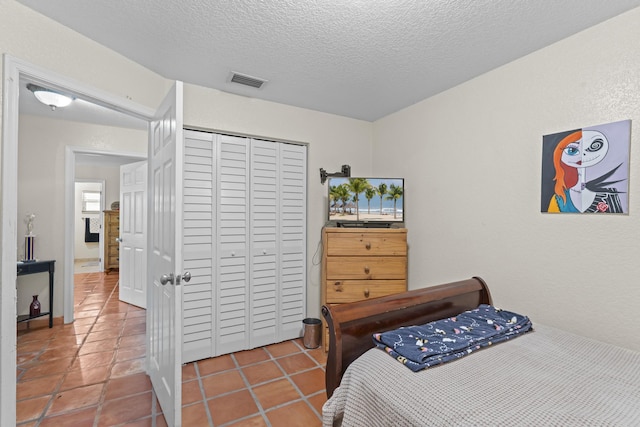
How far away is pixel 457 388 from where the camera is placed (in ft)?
3.73

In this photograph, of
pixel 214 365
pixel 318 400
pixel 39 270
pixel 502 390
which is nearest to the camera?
pixel 502 390

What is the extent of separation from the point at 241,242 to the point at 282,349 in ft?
3.59

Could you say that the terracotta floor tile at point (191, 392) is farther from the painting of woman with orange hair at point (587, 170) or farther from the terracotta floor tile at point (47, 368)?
the painting of woman with orange hair at point (587, 170)

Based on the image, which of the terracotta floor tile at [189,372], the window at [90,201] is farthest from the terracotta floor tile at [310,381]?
the window at [90,201]

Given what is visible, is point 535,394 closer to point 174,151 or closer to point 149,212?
point 174,151

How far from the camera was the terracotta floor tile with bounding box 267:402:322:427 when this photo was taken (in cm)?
184

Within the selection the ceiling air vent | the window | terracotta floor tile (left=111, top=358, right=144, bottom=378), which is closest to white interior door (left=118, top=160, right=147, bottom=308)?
terracotta floor tile (left=111, top=358, right=144, bottom=378)

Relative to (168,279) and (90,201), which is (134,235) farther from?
(90,201)

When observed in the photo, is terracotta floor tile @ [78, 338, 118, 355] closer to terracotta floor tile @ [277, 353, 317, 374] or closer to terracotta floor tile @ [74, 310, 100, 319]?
terracotta floor tile @ [74, 310, 100, 319]

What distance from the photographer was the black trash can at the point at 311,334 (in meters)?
2.89

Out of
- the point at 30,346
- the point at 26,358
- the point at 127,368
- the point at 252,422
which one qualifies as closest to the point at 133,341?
the point at 127,368

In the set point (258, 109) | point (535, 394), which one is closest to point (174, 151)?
point (258, 109)

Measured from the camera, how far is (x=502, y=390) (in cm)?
113

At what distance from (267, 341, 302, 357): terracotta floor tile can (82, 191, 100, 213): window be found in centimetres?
700
